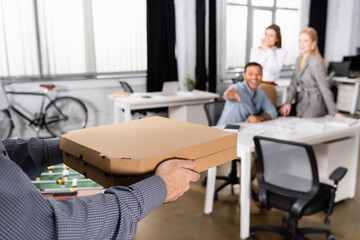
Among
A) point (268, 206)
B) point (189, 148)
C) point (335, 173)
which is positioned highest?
point (189, 148)

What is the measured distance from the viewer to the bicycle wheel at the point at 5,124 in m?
5.34

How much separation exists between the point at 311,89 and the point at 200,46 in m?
3.73

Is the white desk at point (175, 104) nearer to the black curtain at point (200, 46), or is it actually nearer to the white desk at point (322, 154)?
the black curtain at point (200, 46)

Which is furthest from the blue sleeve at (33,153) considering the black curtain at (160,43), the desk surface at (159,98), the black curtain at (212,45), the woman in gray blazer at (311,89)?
the black curtain at (212,45)

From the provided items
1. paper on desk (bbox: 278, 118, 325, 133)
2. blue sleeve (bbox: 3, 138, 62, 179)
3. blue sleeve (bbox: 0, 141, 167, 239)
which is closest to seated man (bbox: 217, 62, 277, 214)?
paper on desk (bbox: 278, 118, 325, 133)

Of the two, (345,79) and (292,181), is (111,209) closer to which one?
(292,181)

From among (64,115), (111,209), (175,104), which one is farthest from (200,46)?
(111,209)

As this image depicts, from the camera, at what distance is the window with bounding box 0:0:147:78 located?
5238 mm

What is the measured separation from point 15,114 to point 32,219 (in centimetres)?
529

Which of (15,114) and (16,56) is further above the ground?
(16,56)

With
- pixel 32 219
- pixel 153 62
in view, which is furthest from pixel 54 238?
pixel 153 62

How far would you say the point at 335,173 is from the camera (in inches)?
93.2

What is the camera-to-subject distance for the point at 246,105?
3.18m

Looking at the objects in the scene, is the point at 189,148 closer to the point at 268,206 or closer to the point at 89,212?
the point at 89,212
